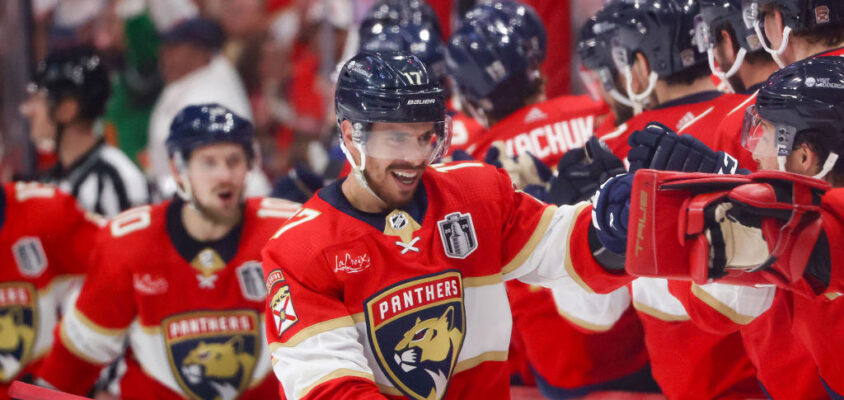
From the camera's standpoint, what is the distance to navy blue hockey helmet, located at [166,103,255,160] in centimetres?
340

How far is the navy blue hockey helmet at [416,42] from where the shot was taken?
4.25 meters

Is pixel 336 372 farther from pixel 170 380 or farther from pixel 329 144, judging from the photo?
pixel 329 144

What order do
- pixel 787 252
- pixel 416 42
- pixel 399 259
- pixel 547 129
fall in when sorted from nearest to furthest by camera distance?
A: pixel 787 252, pixel 399 259, pixel 547 129, pixel 416 42

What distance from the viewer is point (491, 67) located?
3773mm

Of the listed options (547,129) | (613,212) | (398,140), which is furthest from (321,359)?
(547,129)

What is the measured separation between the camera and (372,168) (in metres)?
2.38

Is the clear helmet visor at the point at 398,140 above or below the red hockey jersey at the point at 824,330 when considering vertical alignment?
above

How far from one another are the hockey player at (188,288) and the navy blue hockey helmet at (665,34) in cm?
131

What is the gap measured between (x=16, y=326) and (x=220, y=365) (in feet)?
3.72

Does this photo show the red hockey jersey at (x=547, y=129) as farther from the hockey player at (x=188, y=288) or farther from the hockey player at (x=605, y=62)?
the hockey player at (x=188, y=288)

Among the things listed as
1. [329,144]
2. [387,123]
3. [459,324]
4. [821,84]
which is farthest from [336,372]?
[329,144]

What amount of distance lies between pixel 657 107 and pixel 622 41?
23 cm

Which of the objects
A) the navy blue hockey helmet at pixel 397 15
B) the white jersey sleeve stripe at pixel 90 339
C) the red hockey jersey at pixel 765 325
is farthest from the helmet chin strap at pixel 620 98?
the white jersey sleeve stripe at pixel 90 339

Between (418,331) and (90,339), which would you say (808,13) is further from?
(90,339)
